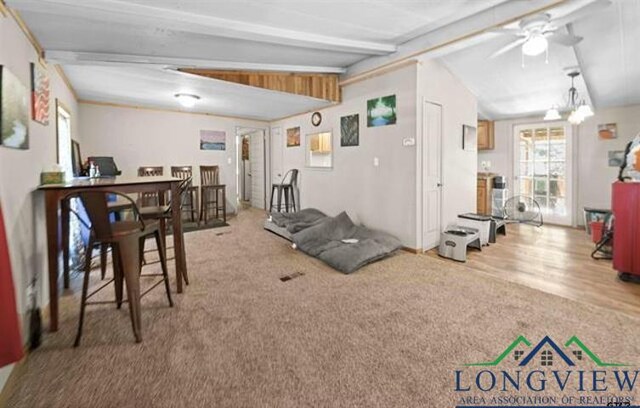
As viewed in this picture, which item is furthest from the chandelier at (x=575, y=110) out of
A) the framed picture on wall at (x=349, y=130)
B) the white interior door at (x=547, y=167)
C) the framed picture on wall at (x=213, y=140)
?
the framed picture on wall at (x=213, y=140)

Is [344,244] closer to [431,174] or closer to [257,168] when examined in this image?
[431,174]

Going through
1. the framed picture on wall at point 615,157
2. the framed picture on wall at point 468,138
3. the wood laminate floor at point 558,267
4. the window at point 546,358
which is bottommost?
the window at point 546,358

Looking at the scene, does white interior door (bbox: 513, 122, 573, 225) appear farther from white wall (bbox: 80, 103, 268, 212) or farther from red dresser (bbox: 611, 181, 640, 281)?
white wall (bbox: 80, 103, 268, 212)

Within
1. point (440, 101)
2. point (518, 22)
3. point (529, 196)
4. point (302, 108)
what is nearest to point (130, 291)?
point (518, 22)

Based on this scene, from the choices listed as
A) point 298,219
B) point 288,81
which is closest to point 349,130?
point 288,81

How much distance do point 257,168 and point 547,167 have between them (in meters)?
6.42

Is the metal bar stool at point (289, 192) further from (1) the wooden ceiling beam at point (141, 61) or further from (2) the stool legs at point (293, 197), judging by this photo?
(1) the wooden ceiling beam at point (141, 61)

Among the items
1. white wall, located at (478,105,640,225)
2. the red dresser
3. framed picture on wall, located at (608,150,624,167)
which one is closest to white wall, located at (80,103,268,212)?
the red dresser

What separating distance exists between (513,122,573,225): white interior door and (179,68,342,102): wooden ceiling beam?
160 inches

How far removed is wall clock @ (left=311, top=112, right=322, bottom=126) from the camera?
5.43 meters

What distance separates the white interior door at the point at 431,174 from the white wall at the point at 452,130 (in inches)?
3.3

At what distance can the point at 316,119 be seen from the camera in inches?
218

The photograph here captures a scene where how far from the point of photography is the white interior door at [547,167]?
5.46m

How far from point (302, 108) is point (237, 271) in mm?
3581
